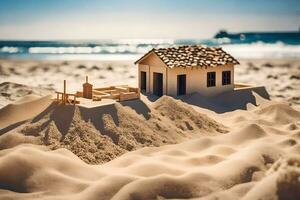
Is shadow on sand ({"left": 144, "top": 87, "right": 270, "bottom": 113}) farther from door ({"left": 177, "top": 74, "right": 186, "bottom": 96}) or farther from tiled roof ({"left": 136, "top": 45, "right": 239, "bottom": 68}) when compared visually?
tiled roof ({"left": 136, "top": 45, "right": 239, "bottom": 68})

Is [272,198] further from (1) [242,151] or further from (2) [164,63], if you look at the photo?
(2) [164,63]

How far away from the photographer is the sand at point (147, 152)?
416 inches

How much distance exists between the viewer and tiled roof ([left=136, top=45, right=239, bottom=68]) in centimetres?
2117

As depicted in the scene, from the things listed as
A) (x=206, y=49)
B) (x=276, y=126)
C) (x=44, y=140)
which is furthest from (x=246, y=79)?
(x=44, y=140)

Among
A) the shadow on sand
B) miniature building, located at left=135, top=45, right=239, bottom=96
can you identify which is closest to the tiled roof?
miniature building, located at left=135, top=45, right=239, bottom=96

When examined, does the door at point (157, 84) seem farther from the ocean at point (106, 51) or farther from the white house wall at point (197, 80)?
the ocean at point (106, 51)

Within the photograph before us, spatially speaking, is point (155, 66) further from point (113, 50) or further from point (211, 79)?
point (113, 50)

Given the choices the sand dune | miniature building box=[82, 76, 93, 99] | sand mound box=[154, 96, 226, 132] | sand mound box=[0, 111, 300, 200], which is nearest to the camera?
sand mound box=[0, 111, 300, 200]

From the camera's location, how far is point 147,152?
13.8 m

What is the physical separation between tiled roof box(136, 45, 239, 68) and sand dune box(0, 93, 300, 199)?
13.4 feet

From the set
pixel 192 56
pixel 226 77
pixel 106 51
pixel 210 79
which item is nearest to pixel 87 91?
pixel 192 56

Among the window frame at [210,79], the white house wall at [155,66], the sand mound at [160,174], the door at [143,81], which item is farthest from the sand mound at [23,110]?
the window frame at [210,79]

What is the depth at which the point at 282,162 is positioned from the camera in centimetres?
1095

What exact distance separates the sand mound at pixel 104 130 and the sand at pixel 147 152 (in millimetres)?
32
